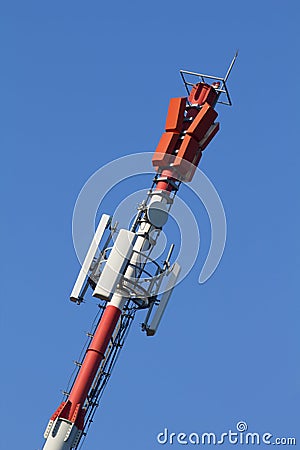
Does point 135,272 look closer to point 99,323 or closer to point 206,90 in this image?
point 99,323

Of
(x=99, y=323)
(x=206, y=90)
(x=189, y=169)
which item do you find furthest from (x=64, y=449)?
(x=206, y=90)

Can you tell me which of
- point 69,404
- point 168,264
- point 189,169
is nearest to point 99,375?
point 69,404

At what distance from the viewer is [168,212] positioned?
367 feet

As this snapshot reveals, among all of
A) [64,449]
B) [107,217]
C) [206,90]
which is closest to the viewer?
[64,449]

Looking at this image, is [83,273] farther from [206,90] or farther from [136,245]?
[206,90]

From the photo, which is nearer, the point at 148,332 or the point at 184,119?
the point at 148,332

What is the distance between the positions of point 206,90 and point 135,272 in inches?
742

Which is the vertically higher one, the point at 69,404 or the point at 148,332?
the point at 148,332

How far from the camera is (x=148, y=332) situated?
108000 millimetres

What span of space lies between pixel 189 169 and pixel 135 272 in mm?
10895

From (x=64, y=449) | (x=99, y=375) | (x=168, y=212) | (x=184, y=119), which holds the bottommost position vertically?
(x=64, y=449)

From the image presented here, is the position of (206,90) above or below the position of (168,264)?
above

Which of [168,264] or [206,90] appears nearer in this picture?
[168,264]

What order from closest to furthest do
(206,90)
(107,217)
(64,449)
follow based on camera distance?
(64,449), (107,217), (206,90)
